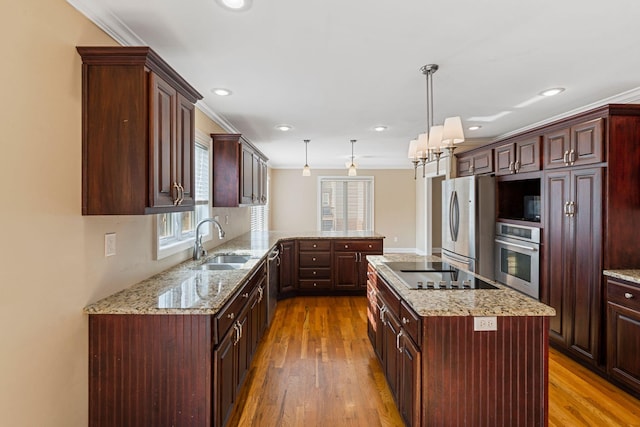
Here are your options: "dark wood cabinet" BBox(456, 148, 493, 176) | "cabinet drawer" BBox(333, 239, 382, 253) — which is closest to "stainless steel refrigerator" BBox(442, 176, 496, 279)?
"dark wood cabinet" BBox(456, 148, 493, 176)

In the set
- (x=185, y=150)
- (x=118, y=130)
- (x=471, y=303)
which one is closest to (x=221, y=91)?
(x=185, y=150)

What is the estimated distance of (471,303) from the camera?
1.79 m

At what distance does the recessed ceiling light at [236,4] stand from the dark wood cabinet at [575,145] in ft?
9.21

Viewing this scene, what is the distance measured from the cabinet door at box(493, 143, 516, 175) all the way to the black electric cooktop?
5.85ft

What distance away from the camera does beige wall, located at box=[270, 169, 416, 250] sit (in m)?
9.02

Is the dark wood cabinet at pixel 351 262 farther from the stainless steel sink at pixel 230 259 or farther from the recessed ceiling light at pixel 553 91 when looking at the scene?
the recessed ceiling light at pixel 553 91

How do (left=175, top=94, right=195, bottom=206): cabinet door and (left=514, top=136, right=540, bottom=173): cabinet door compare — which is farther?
(left=514, top=136, right=540, bottom=173): cabinet door

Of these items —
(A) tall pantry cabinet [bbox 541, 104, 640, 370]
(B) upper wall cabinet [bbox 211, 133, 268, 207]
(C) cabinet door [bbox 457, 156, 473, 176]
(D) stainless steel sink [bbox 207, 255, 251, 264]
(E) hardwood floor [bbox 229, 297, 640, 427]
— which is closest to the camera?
(E) hardwood floor [bbox 229, 297, 640, 427]

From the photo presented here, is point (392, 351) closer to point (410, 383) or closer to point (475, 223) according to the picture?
point (410, 383)

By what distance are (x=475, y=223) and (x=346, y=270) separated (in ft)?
6.32

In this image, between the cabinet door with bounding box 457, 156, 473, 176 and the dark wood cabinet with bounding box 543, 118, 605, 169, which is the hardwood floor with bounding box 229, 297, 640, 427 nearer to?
the dark wood cabinet with bounding box 543, 118, 605, 169

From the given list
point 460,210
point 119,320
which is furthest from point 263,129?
point 119,320

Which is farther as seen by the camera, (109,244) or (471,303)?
(109,244)

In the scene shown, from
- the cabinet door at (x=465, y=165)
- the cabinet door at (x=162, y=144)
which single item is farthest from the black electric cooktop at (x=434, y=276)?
the cabinet door at (x=465, y=165)
